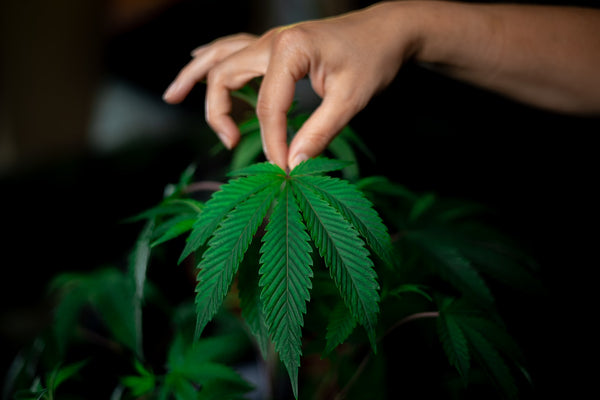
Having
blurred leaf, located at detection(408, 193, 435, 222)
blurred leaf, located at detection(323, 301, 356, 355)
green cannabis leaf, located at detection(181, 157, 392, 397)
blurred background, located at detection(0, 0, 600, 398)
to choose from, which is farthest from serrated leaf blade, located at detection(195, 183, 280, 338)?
blurred leaf, located at detection(408, 193, 435, 222)

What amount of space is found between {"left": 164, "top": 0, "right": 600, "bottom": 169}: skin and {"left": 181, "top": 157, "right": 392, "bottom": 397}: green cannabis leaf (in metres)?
0.13

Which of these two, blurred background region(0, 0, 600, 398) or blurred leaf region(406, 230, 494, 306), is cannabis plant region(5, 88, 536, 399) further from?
blurred background region(0, 0, 600, 398)

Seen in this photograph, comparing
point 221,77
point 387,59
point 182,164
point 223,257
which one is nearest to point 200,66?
point 221,77

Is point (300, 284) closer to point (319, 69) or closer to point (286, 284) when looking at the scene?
point (286, 284)

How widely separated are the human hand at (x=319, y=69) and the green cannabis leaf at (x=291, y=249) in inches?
5.4

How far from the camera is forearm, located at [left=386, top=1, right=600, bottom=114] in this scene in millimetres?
671

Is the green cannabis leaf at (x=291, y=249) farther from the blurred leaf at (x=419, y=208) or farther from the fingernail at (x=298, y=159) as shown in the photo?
the blurred leaf at (x=419, y=208)

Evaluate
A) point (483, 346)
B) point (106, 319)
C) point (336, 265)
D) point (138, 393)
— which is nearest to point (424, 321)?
point (483, 346)

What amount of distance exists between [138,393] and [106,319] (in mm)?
191

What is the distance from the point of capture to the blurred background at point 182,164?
4.00 ft

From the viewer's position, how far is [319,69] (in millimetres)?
585

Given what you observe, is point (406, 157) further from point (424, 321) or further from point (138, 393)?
point (138, 393)

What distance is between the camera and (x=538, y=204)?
52.5 inches

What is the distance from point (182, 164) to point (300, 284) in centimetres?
188
